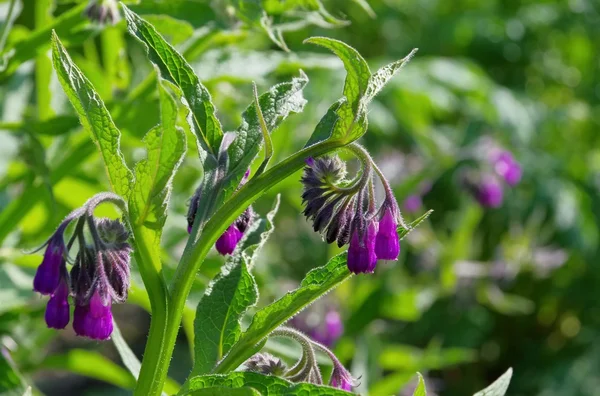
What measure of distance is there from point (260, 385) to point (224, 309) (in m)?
0.29

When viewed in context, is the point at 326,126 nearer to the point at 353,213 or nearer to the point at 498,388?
the point at 353,213

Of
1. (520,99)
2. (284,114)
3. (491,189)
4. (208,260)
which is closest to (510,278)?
(491,189)

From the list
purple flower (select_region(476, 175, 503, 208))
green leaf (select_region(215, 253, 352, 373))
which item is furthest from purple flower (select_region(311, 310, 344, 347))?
green leaf (select_region(215, 253, 352, 373))

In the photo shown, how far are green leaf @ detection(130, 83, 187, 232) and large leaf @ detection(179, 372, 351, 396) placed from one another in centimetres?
24

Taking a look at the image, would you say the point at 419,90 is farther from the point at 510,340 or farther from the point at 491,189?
the point at 510,340

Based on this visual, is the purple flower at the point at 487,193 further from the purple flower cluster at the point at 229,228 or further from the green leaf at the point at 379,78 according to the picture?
the green leaf at the point at 379,78

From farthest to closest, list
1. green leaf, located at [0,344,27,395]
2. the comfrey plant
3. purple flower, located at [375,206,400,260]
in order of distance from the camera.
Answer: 1. green leaf, located at [0,344,27,395]
2. purple flower, located at [375,206,400,260]
3. the comfrey plant

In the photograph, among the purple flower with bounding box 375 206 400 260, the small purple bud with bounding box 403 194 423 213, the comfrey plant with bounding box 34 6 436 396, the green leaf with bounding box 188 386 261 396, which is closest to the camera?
the green leaf with bounding box 188 386 261 396

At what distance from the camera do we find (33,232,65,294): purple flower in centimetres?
141

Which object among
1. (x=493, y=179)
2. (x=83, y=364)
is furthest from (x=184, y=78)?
(x=493, y=179)

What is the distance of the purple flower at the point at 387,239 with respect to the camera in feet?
4.91

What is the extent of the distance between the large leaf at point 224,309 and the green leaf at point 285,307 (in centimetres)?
6

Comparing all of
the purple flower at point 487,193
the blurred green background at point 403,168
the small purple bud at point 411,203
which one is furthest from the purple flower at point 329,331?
the purple flower at point 487,193

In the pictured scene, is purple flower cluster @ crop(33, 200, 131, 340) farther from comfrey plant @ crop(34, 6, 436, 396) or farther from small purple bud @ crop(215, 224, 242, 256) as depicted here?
small purple bud @ crop(215, 224, 242, 256)
